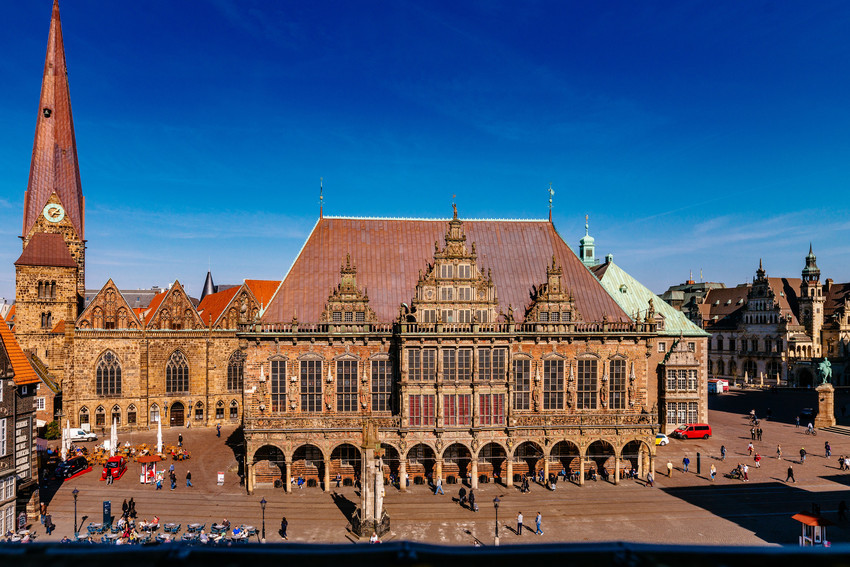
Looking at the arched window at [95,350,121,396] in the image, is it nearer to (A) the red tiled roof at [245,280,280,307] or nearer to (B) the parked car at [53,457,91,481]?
(B) the parked car at [53,457,91,481]

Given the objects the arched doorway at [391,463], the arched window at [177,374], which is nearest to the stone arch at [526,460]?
the arched doorway at [391,463]

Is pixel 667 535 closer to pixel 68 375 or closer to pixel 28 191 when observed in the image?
pixel 68 375

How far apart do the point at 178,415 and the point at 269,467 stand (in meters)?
27.3

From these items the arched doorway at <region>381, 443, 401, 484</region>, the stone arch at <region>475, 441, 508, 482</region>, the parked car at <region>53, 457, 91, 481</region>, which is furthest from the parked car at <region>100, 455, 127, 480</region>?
the stone arch at <region>475, 441, 508, 482</region>

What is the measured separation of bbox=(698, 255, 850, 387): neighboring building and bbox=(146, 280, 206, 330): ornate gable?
94098 mm

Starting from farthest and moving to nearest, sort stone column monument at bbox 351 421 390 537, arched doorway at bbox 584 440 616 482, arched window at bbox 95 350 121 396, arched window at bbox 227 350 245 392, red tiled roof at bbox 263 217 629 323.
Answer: arched window at bbox 227 350 245 392, arched window at bbox 95 350 121 396, red tiled roof at bbox 263 217 629 323, arched doorway at bbox 584 440 616 482, stone column monument at bbox 351 421 390 537

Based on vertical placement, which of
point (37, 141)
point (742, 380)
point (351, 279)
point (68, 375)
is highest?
point (37, 141)

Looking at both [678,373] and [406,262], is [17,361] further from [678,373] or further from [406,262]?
[678,373]

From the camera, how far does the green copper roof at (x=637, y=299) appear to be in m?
62.3

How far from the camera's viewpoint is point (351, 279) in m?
43.6

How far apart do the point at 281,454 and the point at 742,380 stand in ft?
315

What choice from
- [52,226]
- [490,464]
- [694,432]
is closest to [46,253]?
[52,226]

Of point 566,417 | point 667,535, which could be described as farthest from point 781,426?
point 667,535

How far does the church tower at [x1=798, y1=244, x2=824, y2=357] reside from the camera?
104375 mm
